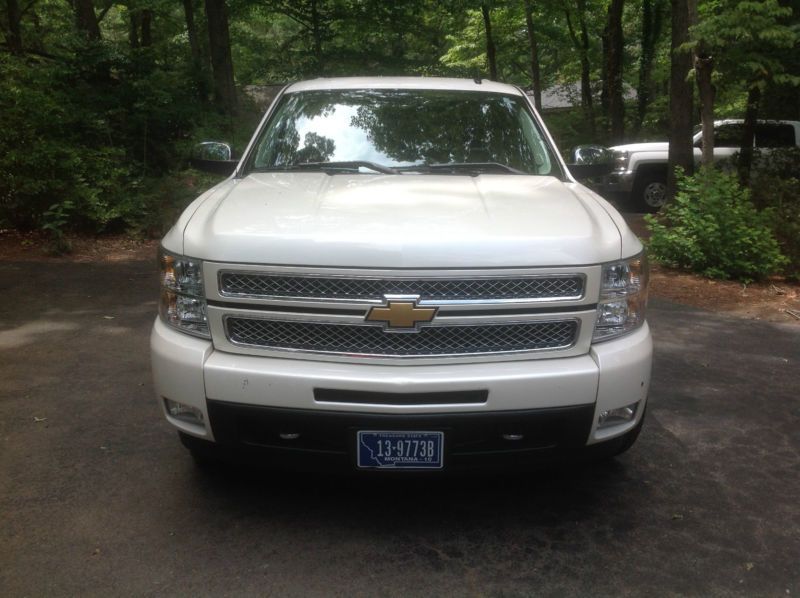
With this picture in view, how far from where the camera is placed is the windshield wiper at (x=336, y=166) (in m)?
4.03

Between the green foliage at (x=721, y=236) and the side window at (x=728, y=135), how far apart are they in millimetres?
5922

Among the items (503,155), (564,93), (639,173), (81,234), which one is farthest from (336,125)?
(564,93)

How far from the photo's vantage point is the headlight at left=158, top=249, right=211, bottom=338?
3051 millimetres

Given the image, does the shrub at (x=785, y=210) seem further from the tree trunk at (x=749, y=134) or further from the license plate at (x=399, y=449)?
the license plate at (x=399, y=449)

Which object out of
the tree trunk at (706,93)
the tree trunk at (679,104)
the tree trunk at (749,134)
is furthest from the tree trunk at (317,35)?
the tree trunk at (706,93)

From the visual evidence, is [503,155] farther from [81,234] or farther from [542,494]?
[81,234]

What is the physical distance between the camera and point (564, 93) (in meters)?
32.6

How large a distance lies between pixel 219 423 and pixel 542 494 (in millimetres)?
1520

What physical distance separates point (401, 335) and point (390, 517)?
2.88 ft

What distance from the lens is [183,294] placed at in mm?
3102

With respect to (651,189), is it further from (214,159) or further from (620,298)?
(620,298)

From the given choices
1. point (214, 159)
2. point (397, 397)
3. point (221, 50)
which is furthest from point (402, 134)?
point (221, 50)

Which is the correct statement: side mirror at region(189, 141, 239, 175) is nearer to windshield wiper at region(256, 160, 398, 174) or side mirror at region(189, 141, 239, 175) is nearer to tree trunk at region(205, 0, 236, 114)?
windshield wiper at region(256, 160, 398, 174)

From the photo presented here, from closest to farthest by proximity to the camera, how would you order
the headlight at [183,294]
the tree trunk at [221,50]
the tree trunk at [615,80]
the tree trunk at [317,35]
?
the headlight at [183,294]
the tree trunk at [221,50]
the tree trunk at [317,35]
the tree trunk at [615,80]
